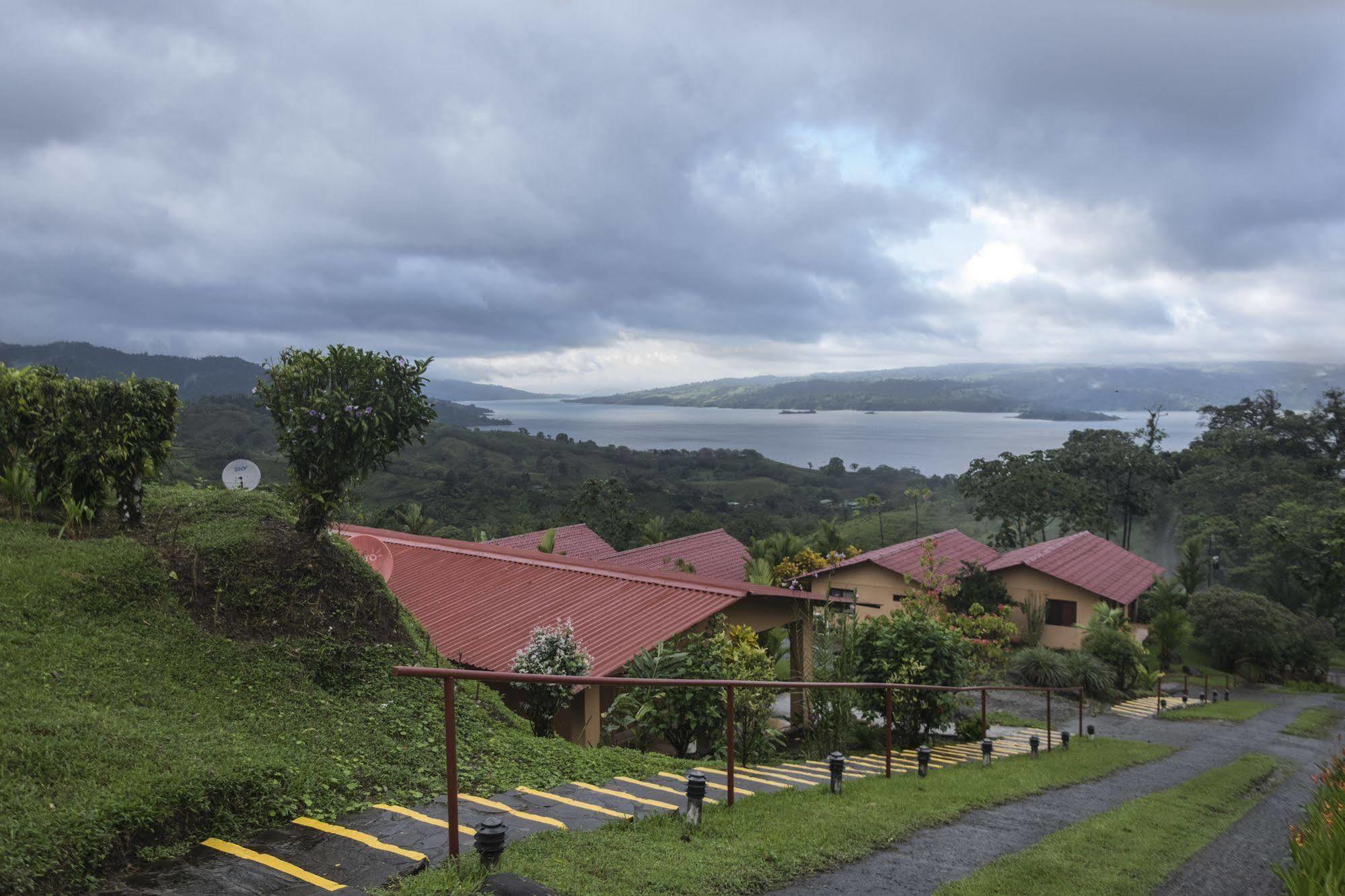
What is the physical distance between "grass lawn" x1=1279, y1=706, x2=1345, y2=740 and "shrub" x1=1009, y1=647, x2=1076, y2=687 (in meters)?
5.00

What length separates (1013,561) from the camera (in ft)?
98.4

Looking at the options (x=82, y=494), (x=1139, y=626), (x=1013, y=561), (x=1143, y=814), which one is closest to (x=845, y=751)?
(x=1143, y=814)

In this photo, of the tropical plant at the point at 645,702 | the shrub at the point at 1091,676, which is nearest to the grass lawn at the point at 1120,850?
the tropical plant at the point at 645,702

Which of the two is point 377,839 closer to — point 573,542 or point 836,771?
point 836,771

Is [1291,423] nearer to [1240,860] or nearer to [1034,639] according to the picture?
[1034,639]

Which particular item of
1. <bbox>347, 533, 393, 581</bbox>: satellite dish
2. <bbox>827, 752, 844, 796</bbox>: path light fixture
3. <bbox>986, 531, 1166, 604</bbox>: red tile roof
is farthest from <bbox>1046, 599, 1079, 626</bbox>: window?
<bbox>827, 752, 844, 796</bbox>: path light fixture

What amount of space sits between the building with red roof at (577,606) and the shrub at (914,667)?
7.90 feet

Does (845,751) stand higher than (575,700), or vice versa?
(575,700)

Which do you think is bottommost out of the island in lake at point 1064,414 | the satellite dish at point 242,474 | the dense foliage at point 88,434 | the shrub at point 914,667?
the shrub at point 914,667

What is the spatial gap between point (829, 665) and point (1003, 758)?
2.66 meters

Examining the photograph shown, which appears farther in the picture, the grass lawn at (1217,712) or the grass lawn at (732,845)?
the grass lawn at (1217,712)

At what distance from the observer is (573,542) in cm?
3042

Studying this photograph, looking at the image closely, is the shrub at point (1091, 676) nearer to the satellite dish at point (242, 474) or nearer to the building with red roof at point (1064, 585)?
the building with red roof at point (1064, 585)

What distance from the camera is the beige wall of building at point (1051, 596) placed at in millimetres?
29359
